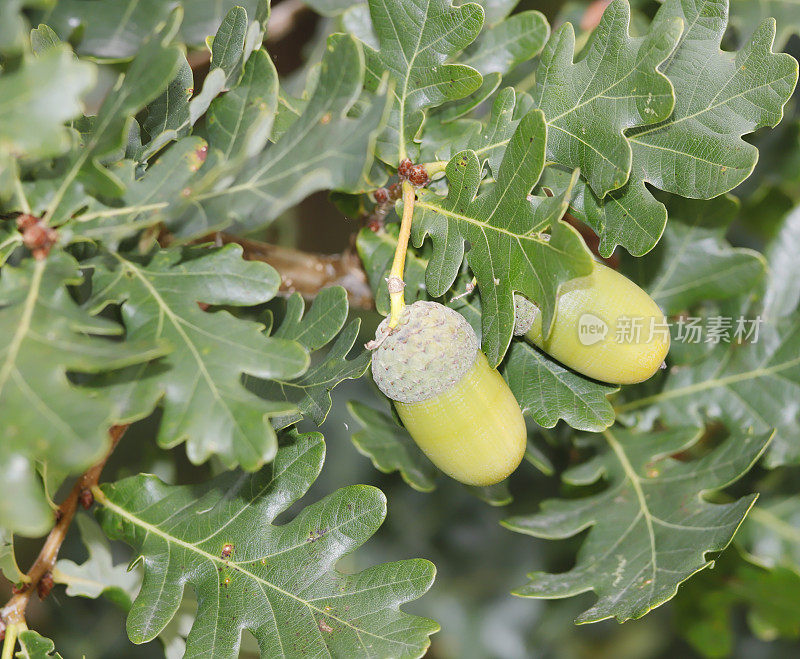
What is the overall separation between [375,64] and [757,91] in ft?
1.90

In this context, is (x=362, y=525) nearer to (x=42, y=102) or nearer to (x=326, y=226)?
(x=42, y=102)

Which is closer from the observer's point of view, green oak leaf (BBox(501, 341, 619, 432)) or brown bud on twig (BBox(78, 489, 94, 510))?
green oak leaf (BBox(501, 341, 619, 432))

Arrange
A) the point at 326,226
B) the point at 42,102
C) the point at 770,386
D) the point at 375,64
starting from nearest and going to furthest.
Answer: the point at 42,102 → the point at 375,64 → the point at 770,386 → the point at 326,226

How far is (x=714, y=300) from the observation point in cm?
170

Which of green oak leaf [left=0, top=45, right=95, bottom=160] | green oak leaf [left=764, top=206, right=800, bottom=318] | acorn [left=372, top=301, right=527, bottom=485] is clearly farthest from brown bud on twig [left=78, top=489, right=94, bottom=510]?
green oak leaf [left=764, top=206, right=800, bottom=318]

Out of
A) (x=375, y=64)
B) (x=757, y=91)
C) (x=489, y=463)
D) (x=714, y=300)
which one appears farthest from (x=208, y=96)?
(x=714, y=300)

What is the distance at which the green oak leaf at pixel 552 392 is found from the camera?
1.18 metres

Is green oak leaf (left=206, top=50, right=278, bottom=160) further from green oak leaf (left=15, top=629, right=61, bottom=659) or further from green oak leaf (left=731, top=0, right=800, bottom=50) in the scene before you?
green oak leaf (left=731, top=0, right=800, bottom=50)

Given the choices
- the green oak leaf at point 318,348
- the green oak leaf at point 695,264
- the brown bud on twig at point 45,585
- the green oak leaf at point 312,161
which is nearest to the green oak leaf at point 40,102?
the green oak leaf at point 312,161

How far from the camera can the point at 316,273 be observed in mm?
1494

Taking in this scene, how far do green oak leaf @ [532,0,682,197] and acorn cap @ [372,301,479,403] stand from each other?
29cm

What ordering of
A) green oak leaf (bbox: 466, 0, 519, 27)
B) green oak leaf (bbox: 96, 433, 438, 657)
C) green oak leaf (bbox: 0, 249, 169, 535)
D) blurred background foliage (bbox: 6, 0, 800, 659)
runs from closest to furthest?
1. green oak leaf (bbox: 0, 249, 169, 535)
2. green oak leaf (bbox: 96, 433, 438, 657)
3. green oak leaf (bbox: 466, 0, 519, 27)
4. blurred background foliage (bbox: 6, 0, 800, 659)

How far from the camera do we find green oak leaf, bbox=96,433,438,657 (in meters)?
1.15

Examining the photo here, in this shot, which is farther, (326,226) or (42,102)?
(326,226)
